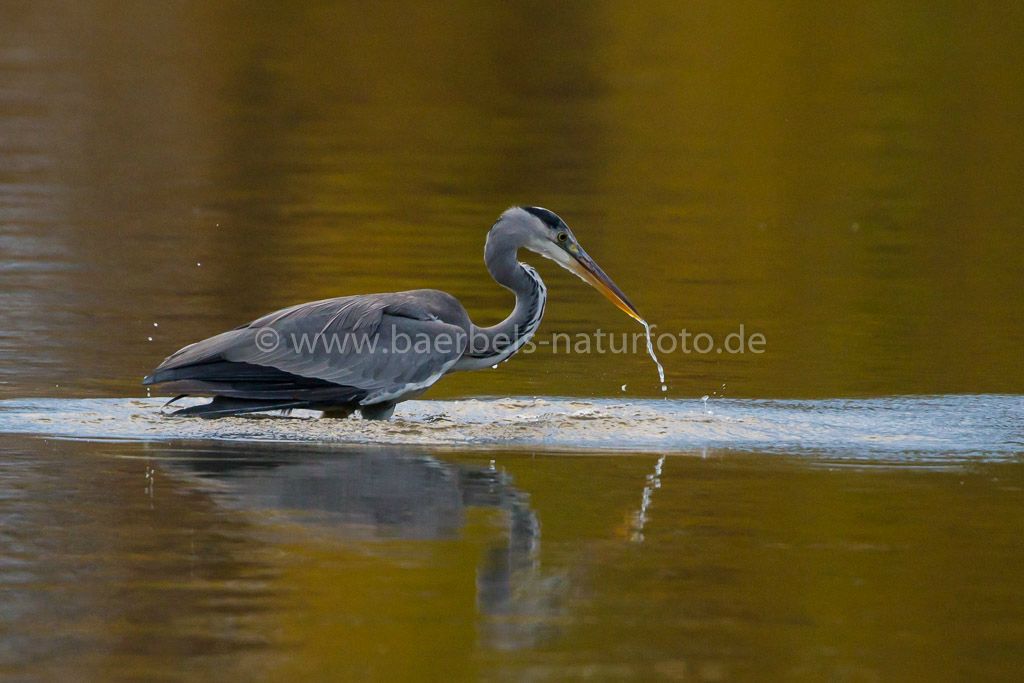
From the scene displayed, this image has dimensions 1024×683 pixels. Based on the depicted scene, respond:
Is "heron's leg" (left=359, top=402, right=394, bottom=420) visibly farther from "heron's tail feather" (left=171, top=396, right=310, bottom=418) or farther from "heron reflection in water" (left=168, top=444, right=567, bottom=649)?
"heron reflection in water" (left=168, top=444, right=567, bottom=649)

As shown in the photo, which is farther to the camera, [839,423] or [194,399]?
[194,399]

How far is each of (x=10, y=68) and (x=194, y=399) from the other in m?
26.0

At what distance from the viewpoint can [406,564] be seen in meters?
7.11

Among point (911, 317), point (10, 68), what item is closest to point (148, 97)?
point (10, 68)

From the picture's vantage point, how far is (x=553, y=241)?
1095cm

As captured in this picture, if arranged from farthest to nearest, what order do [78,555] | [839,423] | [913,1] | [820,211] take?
[913,1]
[820,211]
[839,423]
[78,555]

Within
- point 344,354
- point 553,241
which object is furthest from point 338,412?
point 553,241

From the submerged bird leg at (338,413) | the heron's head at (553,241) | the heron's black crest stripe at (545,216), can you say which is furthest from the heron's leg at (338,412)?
the heron's black crest stripe at (545,216)

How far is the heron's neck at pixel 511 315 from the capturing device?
1060cm

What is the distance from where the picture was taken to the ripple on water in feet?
31.9

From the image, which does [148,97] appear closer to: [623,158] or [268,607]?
[623,158]

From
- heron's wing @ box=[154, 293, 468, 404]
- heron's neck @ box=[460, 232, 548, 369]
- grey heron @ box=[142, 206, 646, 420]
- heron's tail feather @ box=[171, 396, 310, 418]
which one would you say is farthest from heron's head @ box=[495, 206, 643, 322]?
heron's tail feather @ box=[171, 396, 310, 418]

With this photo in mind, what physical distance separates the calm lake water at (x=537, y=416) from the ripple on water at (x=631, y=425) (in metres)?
0.03

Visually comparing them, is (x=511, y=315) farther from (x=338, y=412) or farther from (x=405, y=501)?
(x=405, y=501)
